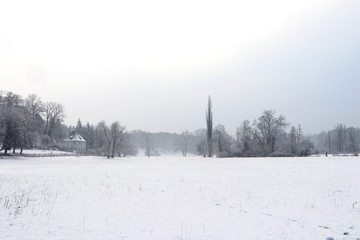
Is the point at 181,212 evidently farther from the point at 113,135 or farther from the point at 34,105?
the point at 34,105

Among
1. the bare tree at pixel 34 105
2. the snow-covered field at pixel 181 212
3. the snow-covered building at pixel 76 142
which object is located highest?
the bare tree at pixel 34 105

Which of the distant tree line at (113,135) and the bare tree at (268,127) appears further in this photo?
the bare tree at (268,127)

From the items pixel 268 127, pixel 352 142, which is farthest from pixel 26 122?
pixel 352 142

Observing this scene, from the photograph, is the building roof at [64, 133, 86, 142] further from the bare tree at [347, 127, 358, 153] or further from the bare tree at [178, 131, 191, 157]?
the bare tree at [347, 127, 358, 153]

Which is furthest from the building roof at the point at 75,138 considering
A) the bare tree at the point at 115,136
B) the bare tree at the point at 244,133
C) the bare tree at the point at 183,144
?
the bare tree at the point at 244,133

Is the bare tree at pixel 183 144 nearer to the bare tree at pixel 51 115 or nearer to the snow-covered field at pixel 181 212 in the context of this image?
the bare tree at pixel 51 115

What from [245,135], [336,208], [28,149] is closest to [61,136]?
[28,149]

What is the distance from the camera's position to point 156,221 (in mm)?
10141

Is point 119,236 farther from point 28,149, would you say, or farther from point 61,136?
point 61,136

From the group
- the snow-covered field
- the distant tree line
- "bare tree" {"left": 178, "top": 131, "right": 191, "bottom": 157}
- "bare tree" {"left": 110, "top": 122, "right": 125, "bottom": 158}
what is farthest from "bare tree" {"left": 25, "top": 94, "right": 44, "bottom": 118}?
the snow-covered field

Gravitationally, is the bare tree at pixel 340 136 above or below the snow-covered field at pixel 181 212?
above

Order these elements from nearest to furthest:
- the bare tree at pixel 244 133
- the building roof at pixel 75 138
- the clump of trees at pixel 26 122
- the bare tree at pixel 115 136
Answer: the clump of trees at pixel 26 122 → the bare tree at pixel 115 136 → the bare tree at pixel 244 133 → the building roof at pixel 75 138

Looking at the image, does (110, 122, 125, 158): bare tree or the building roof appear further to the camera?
the building roof

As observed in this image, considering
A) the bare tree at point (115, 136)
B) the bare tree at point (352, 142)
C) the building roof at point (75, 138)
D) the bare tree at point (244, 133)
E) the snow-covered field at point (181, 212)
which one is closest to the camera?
the snow-covered field at point (181, 212)
